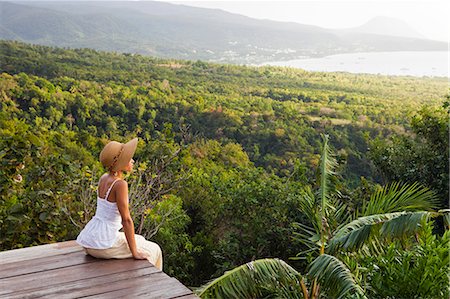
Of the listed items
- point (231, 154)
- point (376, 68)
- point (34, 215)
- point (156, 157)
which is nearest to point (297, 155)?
point (231, 154)

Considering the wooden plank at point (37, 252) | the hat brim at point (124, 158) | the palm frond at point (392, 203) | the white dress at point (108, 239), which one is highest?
the hat brim at point (124, 158)

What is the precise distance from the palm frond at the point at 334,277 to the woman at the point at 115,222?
956 millimetres

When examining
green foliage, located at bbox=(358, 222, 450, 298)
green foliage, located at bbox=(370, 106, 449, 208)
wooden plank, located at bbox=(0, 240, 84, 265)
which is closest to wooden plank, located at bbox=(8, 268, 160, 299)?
wooden plank, located at bbox=(0, 240, 84, 265)

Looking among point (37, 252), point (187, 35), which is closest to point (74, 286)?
point (37, 252)

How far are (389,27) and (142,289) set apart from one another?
20.8 m

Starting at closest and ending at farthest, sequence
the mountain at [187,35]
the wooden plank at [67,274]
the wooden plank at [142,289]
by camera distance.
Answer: the wooden plank at [142,289]
the wooden plank at [67,274]
the mountain at [187,35]

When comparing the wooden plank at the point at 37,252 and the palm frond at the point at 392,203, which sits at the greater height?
the wooden plank at the point at 37,252

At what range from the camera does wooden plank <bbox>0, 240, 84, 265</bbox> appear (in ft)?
9.55

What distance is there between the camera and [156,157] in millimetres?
5750

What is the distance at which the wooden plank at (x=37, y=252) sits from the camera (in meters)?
2.91

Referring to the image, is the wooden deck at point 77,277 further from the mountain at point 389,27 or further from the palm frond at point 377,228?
the mountain at point 389,27

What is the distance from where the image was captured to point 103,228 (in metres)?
2.94

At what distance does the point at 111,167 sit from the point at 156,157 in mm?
2811

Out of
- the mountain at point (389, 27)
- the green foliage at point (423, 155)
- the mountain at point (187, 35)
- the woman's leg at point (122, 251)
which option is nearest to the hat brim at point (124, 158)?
the woman's leg at point (122, 251)
